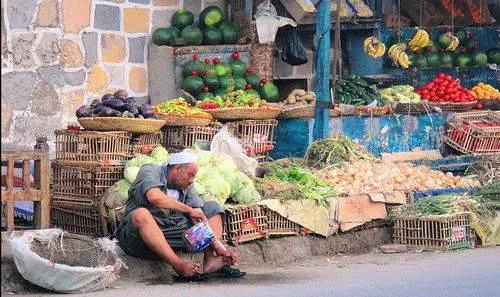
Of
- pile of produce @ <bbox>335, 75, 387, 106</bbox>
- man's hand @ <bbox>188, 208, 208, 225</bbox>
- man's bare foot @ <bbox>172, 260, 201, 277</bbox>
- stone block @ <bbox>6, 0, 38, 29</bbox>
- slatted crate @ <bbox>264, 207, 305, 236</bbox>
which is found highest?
stone block @ <bbox>6, 0, 38, 29</bbox>

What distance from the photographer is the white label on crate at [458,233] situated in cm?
945

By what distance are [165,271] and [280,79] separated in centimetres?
593

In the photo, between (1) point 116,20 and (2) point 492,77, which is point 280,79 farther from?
(2) point 492,77

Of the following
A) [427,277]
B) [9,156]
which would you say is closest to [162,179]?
[9,156]

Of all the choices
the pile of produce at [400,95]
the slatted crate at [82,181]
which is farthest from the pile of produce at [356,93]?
the slatted crate at [82,181]

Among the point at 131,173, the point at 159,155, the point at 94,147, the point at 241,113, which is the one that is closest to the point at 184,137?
the point at 241,113

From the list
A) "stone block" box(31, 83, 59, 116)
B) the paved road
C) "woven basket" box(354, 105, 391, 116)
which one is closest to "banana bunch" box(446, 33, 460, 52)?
"woven basket" box(354, 105, 391, 116)

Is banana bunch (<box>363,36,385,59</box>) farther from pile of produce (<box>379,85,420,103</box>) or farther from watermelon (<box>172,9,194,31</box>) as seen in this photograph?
watermelon (<box>172,9,194,31</box>)

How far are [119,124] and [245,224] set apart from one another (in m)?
1.50

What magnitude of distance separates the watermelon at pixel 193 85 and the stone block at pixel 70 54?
1.30m

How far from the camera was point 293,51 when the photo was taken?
13.0 meters

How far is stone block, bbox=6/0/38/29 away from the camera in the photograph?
10727mm

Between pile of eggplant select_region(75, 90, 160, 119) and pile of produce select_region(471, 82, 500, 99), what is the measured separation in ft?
20.4

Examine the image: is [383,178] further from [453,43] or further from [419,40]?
[453,43]
